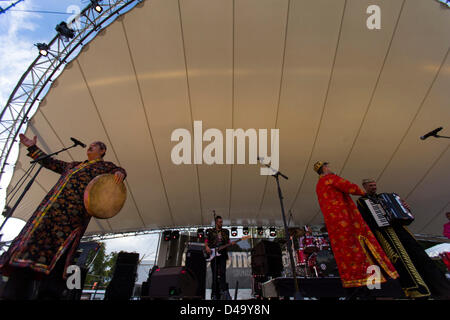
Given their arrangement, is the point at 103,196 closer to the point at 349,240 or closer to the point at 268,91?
the point at 349,240

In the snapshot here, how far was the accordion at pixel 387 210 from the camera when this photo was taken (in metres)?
2.41

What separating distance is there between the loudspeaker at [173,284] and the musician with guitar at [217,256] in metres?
0.37

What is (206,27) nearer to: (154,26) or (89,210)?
(154,26)

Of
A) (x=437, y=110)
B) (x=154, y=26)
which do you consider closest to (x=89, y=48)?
(x=154, y=26)

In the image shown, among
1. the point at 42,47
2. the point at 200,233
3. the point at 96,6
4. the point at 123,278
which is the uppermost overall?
the point at 96,6

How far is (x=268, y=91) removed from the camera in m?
4.96

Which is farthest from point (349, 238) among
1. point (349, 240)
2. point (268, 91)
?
point (268, 91)

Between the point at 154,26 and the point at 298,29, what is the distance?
8.90 ft

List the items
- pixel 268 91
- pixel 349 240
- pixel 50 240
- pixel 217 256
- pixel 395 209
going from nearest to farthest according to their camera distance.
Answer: pixel 50 240, pixel 349 240, pixel 395 209, pixel 217 256, pixel 268 91

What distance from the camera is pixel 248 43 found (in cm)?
438

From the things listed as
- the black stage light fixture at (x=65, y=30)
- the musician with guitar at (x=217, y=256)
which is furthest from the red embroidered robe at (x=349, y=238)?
the black stage light fixture at (x=65, y=30)

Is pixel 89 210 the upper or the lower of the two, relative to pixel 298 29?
lower

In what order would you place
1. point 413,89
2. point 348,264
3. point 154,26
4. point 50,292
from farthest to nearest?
point 413,89 → point 154,26 → point 348,264 → point 50,292

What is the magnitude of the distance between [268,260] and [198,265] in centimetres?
133
